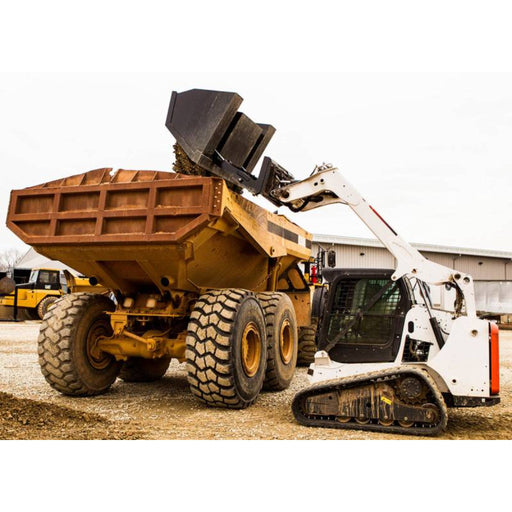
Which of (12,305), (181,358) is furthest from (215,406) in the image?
(12,305)

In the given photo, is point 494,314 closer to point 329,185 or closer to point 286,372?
point 286,372

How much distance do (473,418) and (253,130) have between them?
406 cm

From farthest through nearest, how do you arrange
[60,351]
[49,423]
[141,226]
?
[60,351] < [141,226] < [49,423]

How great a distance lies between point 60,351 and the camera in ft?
20.4

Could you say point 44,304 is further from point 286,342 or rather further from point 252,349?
point 252,349

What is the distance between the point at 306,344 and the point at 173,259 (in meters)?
4.61

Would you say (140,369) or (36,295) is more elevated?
(36,295)

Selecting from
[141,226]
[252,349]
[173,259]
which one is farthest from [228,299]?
[141,226]

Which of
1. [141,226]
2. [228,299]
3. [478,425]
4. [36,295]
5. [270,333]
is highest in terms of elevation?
[141,226]

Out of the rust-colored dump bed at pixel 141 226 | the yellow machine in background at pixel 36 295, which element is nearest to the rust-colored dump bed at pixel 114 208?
the rust-colored dump bed at pixel 141 226

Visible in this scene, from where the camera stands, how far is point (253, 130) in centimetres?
664

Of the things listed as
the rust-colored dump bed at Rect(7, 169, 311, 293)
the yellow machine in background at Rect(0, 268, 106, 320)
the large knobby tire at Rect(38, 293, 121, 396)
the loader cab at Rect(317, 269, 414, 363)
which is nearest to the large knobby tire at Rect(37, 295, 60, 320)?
Result: the yellow machine in background at Rect(0, 268, 106, 320)

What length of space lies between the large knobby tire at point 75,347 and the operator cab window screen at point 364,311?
2.87 metres

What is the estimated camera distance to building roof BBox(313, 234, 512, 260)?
93.8 ft
